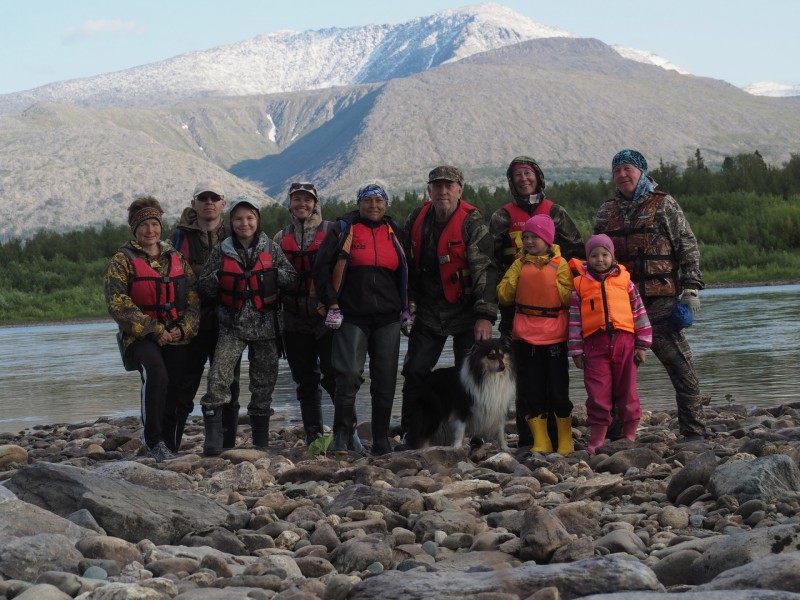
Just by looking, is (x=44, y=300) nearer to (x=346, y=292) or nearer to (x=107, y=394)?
(x=107, y=394)

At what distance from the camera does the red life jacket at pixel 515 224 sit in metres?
7.77

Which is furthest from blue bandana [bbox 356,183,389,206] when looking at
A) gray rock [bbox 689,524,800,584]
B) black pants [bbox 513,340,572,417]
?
gray rock [bbox 689,524,800,584]

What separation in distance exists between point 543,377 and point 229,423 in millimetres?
2421

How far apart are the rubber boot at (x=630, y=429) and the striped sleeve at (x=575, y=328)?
23.5 inches

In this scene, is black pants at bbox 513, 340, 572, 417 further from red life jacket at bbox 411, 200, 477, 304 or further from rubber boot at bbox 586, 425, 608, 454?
red life jacket at bbox 411, 200, 477, 304

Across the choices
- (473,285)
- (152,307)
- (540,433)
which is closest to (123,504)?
(152,307)

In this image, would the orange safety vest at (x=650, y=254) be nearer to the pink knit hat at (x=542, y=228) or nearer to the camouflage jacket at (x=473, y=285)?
the pink knit hat at (x=542, y=228)

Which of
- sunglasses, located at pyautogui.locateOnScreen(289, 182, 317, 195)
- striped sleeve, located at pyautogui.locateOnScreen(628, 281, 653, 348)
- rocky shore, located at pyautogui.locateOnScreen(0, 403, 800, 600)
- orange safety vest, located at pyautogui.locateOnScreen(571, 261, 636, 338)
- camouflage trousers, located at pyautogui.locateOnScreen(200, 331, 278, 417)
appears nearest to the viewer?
rocky shore, located at pyautogui.locateOnScreen(0, 403, 800, 600)

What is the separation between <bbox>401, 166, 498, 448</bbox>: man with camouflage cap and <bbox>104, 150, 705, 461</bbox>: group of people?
0.01 metres

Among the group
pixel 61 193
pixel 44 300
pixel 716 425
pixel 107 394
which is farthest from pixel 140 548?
pixel 61 193

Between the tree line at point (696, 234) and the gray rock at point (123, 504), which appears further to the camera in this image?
the tree line at point (696, 234)

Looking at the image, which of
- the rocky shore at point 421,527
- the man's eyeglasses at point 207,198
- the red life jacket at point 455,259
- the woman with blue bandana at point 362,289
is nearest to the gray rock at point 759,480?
the rocky shore at point 421,527

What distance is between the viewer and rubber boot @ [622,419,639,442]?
7.61m

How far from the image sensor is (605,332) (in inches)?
291
